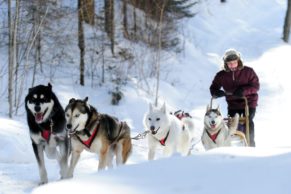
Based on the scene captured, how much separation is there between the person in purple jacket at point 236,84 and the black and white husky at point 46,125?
2302 millimetres

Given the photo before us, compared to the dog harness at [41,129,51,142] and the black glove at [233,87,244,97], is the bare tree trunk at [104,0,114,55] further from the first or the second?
the dog harness at [41,129,51,142]

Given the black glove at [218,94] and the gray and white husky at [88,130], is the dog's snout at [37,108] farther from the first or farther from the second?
the black glove at [218,94]

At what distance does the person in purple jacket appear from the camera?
681cm

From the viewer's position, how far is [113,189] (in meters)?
3.01

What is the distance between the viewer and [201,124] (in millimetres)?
11289

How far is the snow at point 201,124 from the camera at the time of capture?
3041 mm

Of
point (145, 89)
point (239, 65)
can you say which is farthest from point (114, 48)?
point (239, 65)

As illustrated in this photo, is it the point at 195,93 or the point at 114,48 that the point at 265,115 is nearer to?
the point at 195,93

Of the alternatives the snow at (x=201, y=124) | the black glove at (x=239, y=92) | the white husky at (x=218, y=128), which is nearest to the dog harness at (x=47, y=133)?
the snow at (x=201, y=124)

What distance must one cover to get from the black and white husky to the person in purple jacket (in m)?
2.30

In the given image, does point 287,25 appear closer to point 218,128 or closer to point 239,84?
point 239,84

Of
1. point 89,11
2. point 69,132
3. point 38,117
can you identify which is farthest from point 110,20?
point 38,117

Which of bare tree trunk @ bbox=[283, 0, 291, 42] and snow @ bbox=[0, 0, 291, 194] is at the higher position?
bare tree trunk @ bbox=[283, 0, 291, 42]

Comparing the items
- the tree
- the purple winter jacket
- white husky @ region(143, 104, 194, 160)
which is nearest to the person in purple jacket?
the purple winter jacket
